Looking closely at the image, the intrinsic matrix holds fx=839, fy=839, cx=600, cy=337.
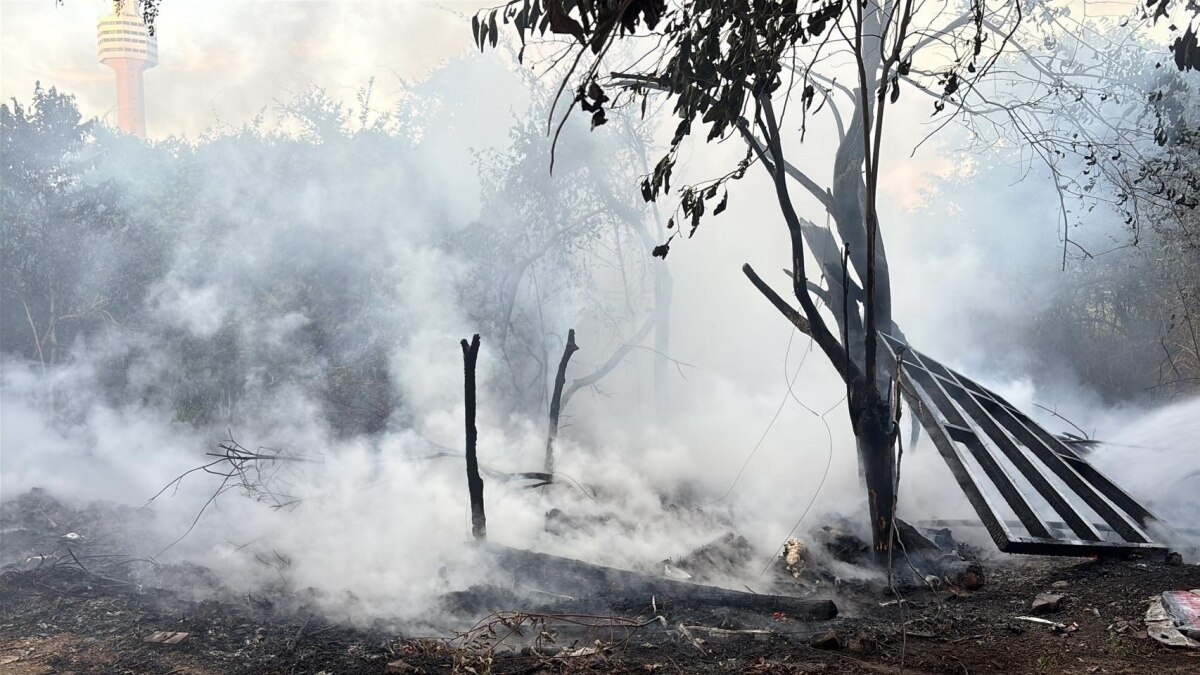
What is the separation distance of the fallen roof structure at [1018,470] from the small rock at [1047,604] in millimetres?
286

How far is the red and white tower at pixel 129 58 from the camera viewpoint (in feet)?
107

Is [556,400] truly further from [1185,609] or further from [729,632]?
[1185,609]

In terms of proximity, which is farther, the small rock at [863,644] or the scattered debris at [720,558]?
the scattered debris at [720,558]

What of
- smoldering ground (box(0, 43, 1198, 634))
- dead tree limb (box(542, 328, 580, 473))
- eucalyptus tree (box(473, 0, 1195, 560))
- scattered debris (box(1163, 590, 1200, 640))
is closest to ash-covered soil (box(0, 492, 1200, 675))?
scattered debris (box(1163, 590, 1200, 640))

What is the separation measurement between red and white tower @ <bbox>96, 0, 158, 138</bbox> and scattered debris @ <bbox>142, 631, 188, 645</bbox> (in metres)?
30.6

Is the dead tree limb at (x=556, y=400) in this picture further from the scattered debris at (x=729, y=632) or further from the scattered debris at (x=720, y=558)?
the scattered debris at (x=729, y=632)

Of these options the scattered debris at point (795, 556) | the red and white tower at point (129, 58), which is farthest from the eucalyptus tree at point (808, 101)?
the red and white tower at point (129, 58)

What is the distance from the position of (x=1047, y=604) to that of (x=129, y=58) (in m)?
39.0

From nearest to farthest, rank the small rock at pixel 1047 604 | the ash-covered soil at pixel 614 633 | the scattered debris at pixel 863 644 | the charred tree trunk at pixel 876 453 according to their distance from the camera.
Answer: the ash-covered soil at pixel 614 633 < the scattered debris at pixel 863 644 < the small rock at pixel 1047 604 < the charred tree trunk at pixel 876 453

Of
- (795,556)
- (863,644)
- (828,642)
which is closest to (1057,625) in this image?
(863,644)

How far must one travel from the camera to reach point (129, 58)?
34.5 m

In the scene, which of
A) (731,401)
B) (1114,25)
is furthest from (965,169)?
(731,401)

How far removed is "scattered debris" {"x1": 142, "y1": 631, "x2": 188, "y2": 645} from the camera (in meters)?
5.85

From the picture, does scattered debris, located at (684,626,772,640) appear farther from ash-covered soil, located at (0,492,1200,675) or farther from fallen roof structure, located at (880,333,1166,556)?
fallen roof structure, located at (880,333,1166,556)
